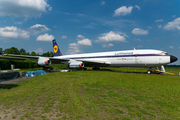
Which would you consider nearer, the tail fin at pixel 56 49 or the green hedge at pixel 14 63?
the green hedge at pixel 14 63

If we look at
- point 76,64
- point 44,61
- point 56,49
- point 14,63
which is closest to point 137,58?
point 76,64

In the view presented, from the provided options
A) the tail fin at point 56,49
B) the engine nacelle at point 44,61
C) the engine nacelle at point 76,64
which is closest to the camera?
the engine nacelle at point 44,61

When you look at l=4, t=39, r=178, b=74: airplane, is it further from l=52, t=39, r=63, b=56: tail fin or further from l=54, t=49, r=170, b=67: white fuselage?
l=52, t=39, r=63, b=56: tail fin

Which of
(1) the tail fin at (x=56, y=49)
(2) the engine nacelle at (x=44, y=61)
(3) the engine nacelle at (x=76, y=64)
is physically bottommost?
(3) the engine nacelle at (x=76, y=64)

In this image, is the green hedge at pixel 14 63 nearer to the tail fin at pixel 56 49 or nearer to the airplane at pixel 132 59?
the tail fin at pixel 56 49

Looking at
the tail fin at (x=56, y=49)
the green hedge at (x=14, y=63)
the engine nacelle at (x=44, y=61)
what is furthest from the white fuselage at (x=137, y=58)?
the green hedge at (x=14, y=63)

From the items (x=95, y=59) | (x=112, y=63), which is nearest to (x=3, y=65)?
(x=95, y=59)

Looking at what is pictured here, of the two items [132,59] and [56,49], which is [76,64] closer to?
[132,59]

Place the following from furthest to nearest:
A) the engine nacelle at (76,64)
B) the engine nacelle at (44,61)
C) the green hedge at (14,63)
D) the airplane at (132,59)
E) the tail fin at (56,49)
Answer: the tail fin at (56,49), the green hedge at (14,63), the engine nacelle at (76,64), the engine nacelle at (44,61), the airplane at (132,59)

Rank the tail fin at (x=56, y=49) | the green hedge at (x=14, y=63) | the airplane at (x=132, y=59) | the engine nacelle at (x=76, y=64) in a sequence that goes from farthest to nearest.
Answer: the tail fin at (x=56, y=49)
the green hedge at (x=14, y=63)
the engine nacelle at (x=76, y=64)
the airplane at (x=132, y=59)

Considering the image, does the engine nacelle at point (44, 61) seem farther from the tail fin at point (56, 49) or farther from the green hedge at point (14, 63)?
the tail fin at point (56, 49)

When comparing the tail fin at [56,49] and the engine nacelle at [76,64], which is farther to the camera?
the tail fin at [56,49]

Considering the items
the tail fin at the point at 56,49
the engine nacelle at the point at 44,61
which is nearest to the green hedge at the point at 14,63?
the engine nacelle at the point at 44,61

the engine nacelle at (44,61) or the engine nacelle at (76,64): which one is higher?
the engine nacelle at (44,61)
